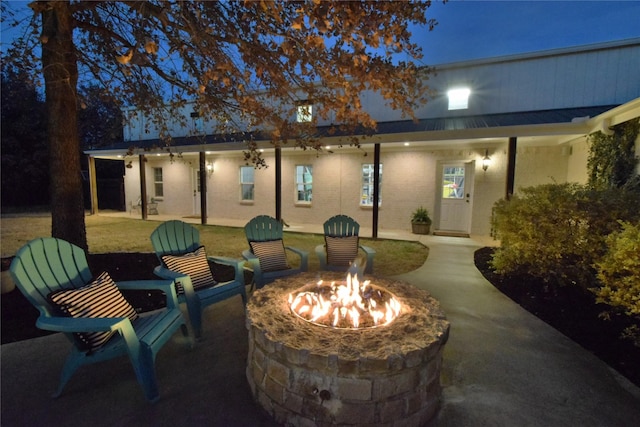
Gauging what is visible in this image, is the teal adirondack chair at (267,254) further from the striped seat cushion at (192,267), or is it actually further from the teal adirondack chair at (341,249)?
the striped seat cushion at (192,267)

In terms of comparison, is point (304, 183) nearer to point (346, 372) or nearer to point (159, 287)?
point (159, 287)

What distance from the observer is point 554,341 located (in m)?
2.89

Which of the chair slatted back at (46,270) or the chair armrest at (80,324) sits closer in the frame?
the chair armrest at (80,324)

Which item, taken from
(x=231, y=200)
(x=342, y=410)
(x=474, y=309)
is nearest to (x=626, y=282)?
(x=474, y=309)

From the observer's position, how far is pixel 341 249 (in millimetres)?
4516

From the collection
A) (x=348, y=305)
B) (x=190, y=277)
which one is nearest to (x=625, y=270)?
(x=348, y=305)

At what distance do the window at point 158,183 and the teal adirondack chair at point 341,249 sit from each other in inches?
420

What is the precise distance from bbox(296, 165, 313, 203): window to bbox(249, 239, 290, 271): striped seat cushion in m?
6.48

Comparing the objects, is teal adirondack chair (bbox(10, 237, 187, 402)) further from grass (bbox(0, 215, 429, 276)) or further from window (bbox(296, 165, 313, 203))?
window (bbox(296, 165, 313, 203))

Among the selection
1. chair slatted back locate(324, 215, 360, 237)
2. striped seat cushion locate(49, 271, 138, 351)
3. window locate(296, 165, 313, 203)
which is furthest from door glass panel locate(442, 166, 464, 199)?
striped seat cushion locate(49, 271, 138, 351)

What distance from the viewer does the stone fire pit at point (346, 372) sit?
1.71 metres

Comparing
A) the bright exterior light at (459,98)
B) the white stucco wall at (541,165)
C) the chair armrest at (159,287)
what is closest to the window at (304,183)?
the bright exterior light at (459,98)

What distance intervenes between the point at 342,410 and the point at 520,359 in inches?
69.8

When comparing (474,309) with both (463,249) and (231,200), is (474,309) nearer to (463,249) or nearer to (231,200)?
(463,249)
